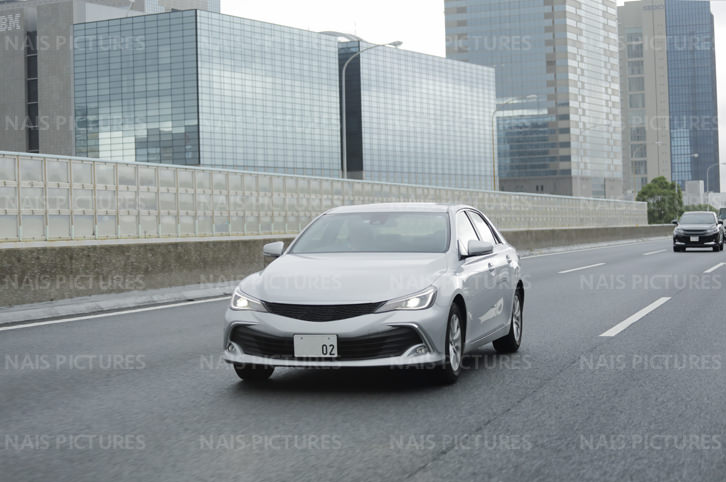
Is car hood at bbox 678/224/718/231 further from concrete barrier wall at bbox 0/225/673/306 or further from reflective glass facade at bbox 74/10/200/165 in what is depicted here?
reflective glass facade at bbox 74/10/200/165

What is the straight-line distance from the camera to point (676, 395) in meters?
6.07

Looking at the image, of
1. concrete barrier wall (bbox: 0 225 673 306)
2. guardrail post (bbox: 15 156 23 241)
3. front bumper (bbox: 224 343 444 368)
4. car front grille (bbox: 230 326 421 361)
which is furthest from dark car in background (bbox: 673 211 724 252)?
car front grille (bbox: 230 326 421 361)

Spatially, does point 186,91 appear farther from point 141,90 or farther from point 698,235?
point 698,235

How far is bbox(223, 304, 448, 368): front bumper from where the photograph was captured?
5.88 metres

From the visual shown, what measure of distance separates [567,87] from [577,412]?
16682 cm

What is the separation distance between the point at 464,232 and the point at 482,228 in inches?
30.4

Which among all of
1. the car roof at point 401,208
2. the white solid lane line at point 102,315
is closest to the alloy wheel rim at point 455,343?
the car roof at point 401,208

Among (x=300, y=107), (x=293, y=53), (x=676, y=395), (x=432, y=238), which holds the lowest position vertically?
(x=676, y=395)

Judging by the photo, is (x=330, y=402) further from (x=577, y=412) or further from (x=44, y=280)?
(x=44, y=280)

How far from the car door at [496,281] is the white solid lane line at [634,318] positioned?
6.02 feet

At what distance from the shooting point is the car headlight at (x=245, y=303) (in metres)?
6.15

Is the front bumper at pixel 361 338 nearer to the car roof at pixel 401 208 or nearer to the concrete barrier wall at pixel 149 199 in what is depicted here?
the car roof at pixel 401 208

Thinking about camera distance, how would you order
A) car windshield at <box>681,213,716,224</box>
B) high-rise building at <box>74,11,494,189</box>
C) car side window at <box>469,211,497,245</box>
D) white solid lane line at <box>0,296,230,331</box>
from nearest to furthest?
car side window at <box>469,211,497,245</box> < white solid lane line at <box>0,296,230,331</box> < car windshield at <box>681,213,716,224</box> < high-rise building at <box>74,11,494,189</box>

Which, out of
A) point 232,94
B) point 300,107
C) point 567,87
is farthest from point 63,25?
point 567,87
